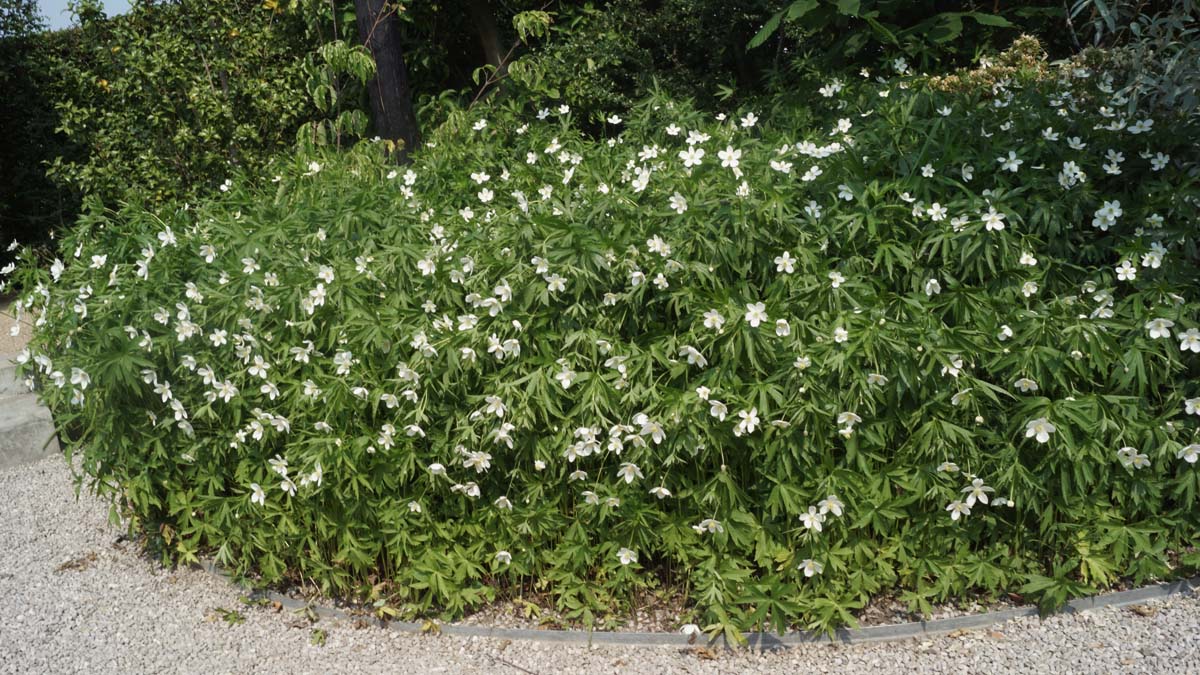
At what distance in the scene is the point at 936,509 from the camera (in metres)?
2.92

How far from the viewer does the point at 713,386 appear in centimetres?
281

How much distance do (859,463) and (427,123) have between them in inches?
179

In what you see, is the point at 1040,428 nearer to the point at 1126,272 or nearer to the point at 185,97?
the point at 1126,272

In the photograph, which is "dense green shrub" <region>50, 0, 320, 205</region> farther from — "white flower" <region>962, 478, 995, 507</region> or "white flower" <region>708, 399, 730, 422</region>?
"white flower" <region>962, 478, 995, 507</region>

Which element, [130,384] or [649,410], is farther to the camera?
[130,384]

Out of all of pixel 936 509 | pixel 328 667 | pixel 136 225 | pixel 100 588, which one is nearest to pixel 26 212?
pixel 136 225

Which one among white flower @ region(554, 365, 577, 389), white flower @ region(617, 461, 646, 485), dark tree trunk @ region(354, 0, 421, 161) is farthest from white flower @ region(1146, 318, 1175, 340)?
dark tree trunk @ region(354, 0, 421, 161)

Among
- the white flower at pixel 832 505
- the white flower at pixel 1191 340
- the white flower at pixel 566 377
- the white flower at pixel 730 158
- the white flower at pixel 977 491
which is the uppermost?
the white flower at pixel 730 158

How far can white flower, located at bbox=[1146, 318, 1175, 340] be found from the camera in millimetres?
2865

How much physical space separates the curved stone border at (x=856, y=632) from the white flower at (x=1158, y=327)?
772 mm

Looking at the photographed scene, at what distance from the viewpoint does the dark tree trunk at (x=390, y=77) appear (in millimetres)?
5500

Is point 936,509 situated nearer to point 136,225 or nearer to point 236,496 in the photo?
point 236,496

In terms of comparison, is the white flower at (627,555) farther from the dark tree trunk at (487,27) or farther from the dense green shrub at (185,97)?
the dark tree trunk at (487,27)

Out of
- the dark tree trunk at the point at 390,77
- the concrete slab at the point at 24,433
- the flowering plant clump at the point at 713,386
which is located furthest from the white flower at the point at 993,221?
the concrete slab at the point at 24,433
